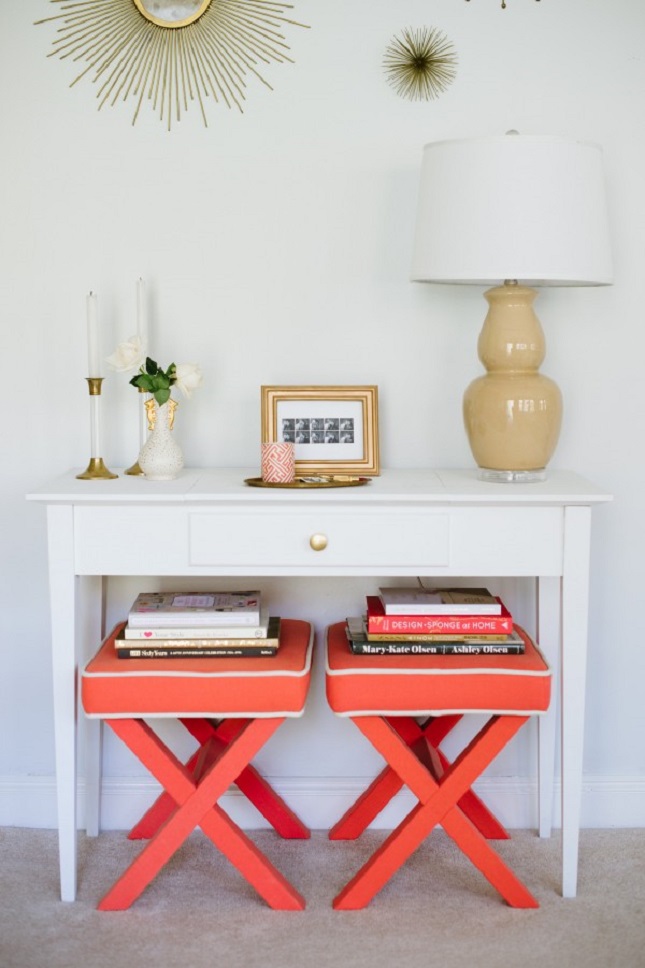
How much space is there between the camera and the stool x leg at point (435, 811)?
81.5 inches

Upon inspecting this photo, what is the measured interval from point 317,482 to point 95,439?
49 cm

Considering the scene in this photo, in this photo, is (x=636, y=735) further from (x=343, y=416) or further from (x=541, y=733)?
(x=343, y=416)

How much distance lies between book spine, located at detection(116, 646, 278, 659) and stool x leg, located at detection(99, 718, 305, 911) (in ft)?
0.41

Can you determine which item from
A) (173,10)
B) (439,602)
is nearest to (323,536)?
(439,602)

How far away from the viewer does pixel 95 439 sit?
2252 millimetres

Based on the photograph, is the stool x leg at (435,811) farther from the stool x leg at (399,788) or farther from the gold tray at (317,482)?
the gold tray at (317,482)

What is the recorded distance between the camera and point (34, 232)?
2.37m

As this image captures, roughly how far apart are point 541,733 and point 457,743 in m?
0.20

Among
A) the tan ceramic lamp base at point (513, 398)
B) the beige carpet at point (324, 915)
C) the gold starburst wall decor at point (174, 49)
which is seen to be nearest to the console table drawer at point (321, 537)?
the tan ceramic lamp base at point (513, 398)

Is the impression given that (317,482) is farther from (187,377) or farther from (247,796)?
(247,796)

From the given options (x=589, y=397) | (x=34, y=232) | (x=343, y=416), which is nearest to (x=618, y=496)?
(x=589, y=397)

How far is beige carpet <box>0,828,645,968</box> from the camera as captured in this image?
1.96 m

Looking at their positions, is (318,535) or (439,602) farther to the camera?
(439,602)

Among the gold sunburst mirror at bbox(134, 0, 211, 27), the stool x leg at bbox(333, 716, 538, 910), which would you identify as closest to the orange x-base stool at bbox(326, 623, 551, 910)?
the stool x leg at bbox(333, 716, 538, 910)
